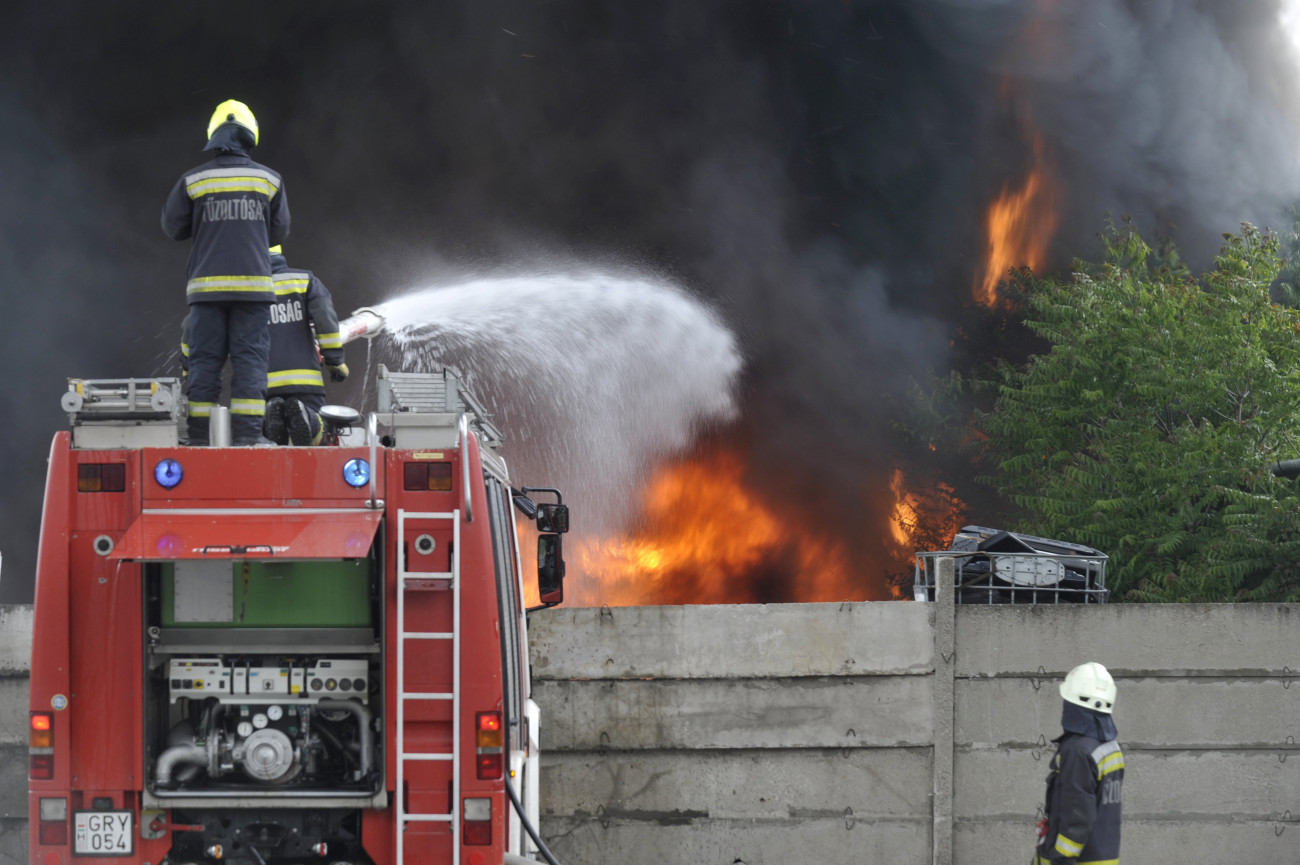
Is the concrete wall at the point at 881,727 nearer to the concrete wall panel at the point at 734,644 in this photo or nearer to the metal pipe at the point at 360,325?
the concrete wall panel at the point at 734,644

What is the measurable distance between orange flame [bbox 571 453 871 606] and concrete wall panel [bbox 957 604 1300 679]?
52.3 ft

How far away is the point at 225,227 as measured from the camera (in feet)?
19.0

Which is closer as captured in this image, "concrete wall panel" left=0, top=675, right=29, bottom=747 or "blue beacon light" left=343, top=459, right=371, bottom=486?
"blue beacon light" left=343, top=459, right=371, bottom=486

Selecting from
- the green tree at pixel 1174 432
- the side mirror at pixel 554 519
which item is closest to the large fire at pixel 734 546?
the green tree at pixel 1174 432

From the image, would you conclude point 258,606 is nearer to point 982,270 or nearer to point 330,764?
point 330,764

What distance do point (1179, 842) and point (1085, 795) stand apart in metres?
2.94

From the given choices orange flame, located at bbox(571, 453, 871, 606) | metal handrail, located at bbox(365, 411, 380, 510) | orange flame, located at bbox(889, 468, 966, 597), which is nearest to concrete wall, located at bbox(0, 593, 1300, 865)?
metal handrail, located at bbox(365, 411, 380, 510)

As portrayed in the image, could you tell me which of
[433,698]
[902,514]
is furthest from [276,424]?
[902,514]

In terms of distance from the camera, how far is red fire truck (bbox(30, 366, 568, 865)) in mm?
4672

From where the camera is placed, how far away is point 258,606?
483 cm

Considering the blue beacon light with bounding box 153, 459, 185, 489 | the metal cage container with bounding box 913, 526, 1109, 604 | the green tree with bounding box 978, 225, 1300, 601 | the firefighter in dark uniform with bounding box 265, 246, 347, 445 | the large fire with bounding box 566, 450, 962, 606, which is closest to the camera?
the blue beacon light with bounding box 153, 459, 185, 489

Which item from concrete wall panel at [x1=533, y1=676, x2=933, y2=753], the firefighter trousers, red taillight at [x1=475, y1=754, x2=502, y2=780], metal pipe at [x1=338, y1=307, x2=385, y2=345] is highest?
metal pipe at [x1=338, y1=307, x2=385, y2=345]

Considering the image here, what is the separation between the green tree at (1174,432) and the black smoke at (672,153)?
761cm

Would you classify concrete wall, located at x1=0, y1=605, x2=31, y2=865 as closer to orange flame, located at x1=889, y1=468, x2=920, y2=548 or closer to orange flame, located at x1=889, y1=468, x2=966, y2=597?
orange flame, located at x1=889, y1=468, x2=966, y2=597
